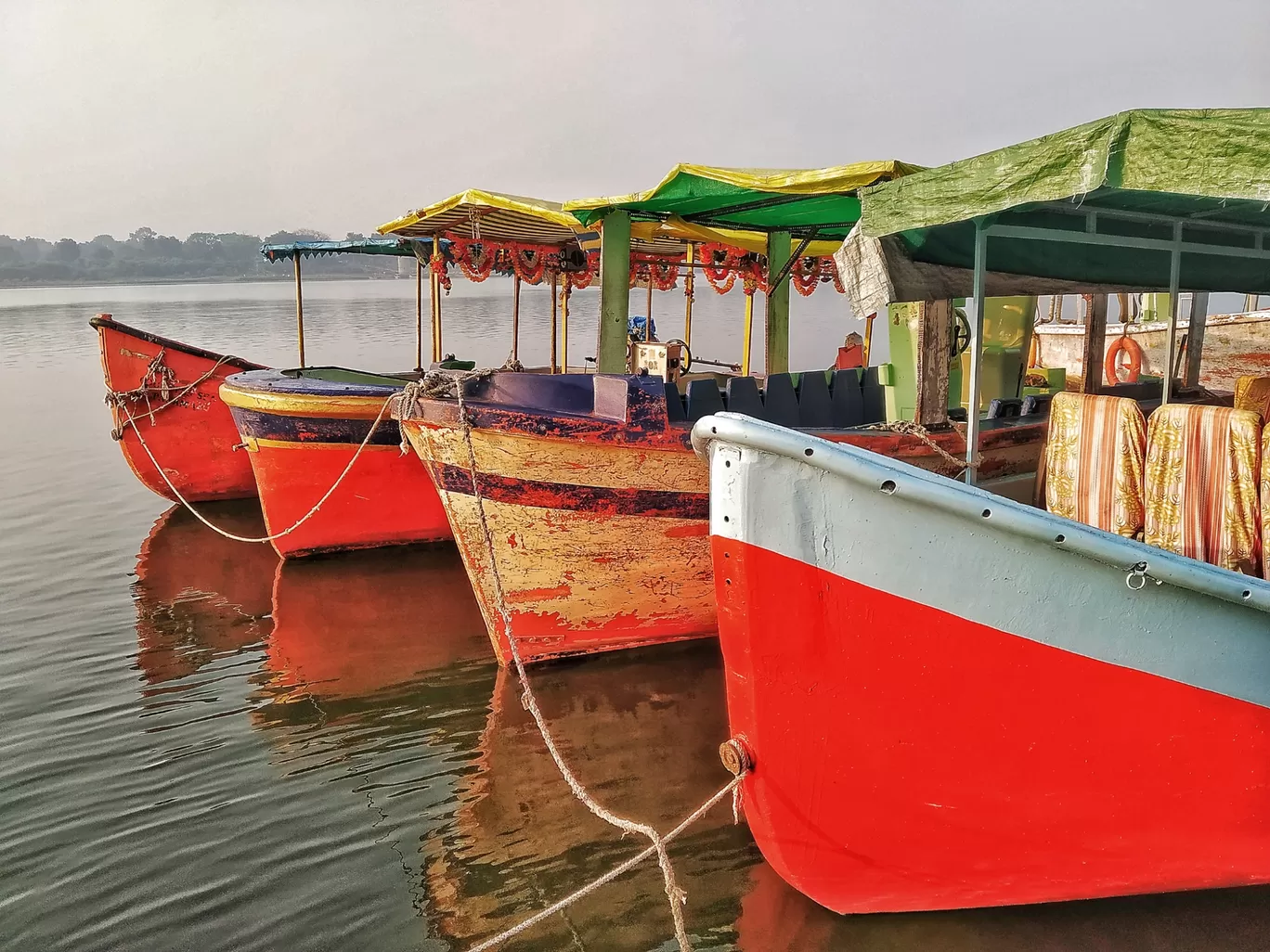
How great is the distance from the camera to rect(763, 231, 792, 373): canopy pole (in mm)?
9078

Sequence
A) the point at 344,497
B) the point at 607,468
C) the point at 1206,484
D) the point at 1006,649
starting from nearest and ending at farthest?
the point at 1006,649 → the point at 1206,484 → the point at 607,468 → the point at 344,497

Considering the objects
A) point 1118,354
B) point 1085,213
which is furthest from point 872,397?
point 1118,354

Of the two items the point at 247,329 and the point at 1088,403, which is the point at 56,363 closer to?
the point at 247,329

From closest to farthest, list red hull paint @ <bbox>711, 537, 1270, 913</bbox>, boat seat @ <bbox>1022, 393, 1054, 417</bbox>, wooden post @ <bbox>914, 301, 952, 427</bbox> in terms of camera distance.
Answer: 1. red hull paint @ <bbox>711, 537, 1270, 913</bbox>
2. wooden post @ <bbox>914, 301, 952, 427</bbox>
3. boat seat @ <bbox>1022, 393, 1054, 417</bbox>

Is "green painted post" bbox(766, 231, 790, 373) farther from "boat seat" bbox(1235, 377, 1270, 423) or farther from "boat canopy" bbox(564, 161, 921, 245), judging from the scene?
"boat seat" bbox(1235, 377, 1270, 423)

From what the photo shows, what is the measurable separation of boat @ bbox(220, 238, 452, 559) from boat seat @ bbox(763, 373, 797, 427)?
385 centimetres

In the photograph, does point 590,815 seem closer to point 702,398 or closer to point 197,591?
point 702,398

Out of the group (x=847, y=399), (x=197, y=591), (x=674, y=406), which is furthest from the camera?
(x=197, y=591)

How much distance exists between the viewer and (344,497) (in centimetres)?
933

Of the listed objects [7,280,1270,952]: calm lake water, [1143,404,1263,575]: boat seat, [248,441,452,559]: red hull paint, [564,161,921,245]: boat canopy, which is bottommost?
[7,280,1270,952]: calm lake water

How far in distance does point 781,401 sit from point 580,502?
247 centimetres

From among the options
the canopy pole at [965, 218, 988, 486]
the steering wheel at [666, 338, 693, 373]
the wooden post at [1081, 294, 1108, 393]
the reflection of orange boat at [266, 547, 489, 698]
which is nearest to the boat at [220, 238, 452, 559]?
the reflection of orange boat at [266, 547, 489, 698]

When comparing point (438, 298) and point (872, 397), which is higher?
point (438, 298)

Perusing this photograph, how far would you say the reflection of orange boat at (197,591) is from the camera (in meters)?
7.36
